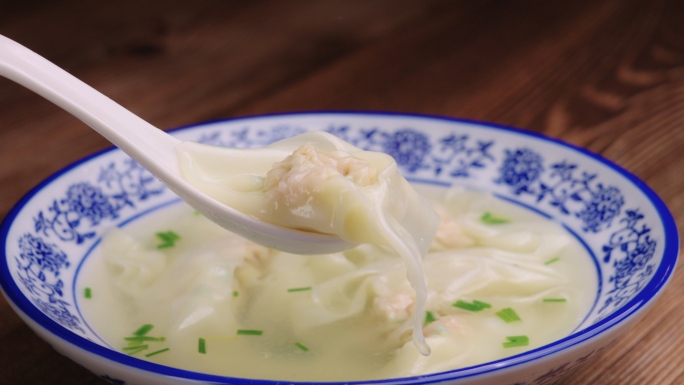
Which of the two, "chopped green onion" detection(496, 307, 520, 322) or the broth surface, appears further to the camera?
"chopped green onion" detection(496, 307, 520, 322)

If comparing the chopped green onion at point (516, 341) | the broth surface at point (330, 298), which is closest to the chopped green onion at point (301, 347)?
the broth surface at point (330, 298)

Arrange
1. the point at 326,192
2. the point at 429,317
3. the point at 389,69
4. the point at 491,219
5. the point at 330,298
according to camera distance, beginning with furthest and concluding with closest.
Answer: the point at 389,69 → the point at 491,219 → the point at 330,298 → the point at 429,317 → the point at 326,192

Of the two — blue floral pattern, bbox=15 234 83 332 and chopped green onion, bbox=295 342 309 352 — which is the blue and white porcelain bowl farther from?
chopped green onion, bbox=295 342 309 352

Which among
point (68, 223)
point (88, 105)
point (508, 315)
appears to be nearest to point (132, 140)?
point (88, 105)

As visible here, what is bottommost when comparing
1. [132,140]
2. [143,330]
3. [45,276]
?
[143,330]

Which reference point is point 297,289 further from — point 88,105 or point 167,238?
point 88,105

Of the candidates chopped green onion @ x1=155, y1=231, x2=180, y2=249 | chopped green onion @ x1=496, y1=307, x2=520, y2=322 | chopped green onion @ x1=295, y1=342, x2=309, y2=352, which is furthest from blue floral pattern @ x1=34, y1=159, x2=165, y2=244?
chopped green onion @ x1=496, y1=307, x2=520, y2=322
